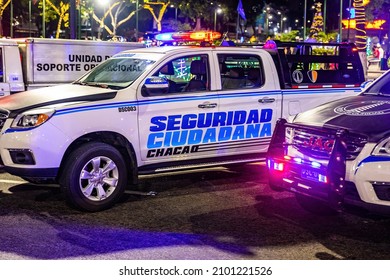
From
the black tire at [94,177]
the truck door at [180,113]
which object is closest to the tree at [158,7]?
the truck door at [180,113]

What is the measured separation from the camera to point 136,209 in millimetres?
6395

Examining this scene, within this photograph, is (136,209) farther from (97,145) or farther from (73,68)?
(73,68)

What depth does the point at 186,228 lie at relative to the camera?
5684 mm

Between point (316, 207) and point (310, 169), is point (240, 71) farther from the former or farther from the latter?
point (310, 169)

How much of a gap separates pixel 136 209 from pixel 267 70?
2650 mm

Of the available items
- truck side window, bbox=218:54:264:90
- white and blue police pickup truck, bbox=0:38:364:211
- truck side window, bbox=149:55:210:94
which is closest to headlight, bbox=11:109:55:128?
white and blue police pickup truck, bbox=0:38:364:211

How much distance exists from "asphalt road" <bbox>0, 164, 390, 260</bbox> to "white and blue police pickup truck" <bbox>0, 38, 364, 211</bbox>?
374 mm

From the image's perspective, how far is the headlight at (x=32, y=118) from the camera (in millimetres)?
6016

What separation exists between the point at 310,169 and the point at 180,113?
6.29 ft

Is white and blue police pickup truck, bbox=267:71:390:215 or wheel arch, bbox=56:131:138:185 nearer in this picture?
white and blue police pickup truck, bbox=267:71:390:215

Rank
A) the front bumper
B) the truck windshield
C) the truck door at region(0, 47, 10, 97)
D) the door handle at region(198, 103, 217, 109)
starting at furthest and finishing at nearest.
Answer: the truck door at region(0, 47, 10, 97) → the door handle at region(198, 103, 217, 109) → the truck windshield → the front bumper

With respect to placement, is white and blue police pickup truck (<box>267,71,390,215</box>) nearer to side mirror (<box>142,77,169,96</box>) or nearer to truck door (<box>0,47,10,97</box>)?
side mirror (<box>142,77,169,96</box>)

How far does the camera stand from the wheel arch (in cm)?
623
